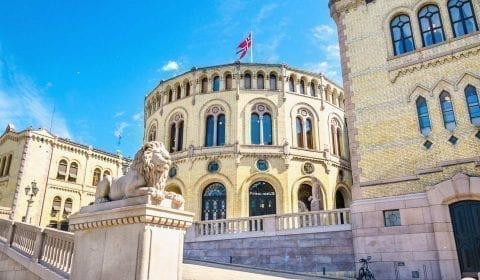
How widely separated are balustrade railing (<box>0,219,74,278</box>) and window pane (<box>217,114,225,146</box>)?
19.8m

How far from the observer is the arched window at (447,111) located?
14398 mm

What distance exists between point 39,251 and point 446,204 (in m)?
13.2

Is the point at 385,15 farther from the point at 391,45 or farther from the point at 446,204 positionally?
the point at 446,204

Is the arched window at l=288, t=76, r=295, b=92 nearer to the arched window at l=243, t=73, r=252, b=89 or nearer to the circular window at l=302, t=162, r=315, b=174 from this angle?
the arched window at l=243, t=73, r=252, b=89

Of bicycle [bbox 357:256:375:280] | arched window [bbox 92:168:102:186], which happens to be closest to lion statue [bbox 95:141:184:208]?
bicycle [bbox 357:256:375:280]

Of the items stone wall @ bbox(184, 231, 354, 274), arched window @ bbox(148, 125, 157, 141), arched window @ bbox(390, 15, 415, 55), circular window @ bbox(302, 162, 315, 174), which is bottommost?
stone wall @ bbox(184, 231, 354, 274)

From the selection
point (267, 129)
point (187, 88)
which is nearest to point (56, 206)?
point (187, 88)

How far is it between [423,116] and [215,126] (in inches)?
Answer: 728

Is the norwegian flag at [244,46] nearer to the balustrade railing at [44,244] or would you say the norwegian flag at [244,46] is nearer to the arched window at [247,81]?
the arched window at [247,81]

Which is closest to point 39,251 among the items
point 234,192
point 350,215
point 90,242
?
point 90,242

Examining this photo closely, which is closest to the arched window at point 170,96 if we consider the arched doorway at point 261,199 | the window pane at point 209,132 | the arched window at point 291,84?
the window pane at point 209,132

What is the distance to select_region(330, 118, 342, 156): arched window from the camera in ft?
108

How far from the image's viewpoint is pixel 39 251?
893cm

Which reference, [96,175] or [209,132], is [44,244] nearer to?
[209,132]
